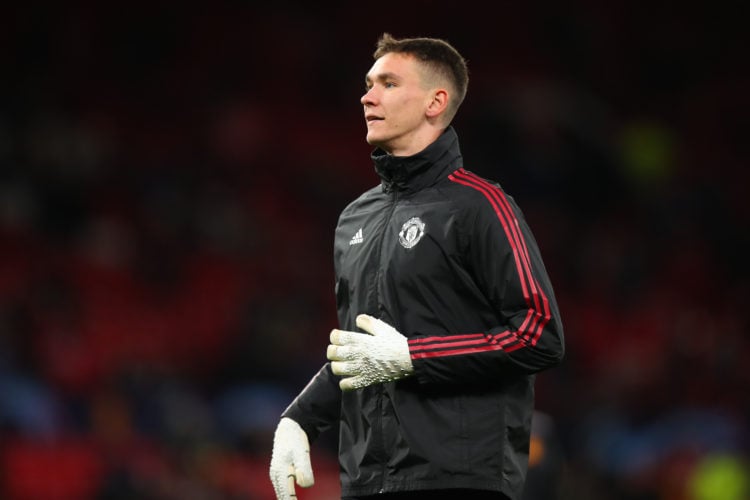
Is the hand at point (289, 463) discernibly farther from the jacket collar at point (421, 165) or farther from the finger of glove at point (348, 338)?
the jacket collar at point (421, 165)

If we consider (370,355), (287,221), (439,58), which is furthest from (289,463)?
(287,221)

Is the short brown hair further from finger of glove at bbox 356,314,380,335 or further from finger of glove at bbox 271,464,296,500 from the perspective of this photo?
finger of glove at bbox 271,464,296,500

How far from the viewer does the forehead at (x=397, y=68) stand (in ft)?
10.1

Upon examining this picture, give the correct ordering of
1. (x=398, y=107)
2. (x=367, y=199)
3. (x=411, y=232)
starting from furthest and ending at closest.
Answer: (x=367, y=199) < (x=398, y=107) < (x=411, y=232)

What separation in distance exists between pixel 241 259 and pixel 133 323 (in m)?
1.22

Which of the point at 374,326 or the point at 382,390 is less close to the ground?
the point at 374,326

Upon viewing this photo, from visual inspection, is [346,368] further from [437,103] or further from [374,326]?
[437,103]

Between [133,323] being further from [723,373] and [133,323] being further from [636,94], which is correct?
[636,94]

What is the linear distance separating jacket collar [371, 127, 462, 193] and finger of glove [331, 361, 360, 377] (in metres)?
0.48

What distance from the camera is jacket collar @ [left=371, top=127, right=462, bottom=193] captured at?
3.00 m

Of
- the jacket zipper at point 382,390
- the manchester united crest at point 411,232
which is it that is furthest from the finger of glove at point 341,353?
the manchester united crest at point 411,232

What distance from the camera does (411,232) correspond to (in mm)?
2904

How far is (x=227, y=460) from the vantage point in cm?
747

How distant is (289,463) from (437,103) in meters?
1.01
